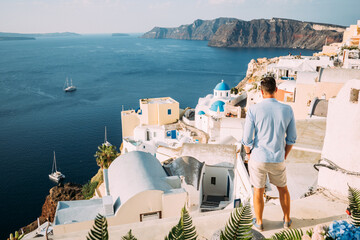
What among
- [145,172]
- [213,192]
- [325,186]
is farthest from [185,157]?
[325,186]

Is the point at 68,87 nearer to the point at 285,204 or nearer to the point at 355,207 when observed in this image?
the point at 285,204

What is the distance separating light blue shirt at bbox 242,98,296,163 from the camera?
4617 mm

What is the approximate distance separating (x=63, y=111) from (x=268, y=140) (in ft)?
210

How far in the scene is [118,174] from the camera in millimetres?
15453

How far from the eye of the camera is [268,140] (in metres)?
4.66

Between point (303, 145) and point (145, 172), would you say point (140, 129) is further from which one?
point (303, 145)

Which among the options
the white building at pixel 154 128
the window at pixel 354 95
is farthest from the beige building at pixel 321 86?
the white building at pixel 154 128

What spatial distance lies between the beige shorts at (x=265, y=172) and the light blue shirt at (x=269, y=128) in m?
0.09

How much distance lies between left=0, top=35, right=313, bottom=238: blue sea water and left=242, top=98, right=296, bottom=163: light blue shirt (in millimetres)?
32658

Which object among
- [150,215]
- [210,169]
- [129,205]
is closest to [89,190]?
[210,169]

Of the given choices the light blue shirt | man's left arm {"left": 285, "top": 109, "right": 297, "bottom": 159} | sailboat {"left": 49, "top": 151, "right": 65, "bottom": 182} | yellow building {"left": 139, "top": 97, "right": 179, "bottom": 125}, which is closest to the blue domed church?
yellow building {"left": 139, "top": 97, "right": 179, "bottom": 125}

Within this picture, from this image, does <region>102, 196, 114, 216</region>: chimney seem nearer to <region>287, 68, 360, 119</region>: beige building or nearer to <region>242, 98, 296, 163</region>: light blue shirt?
<region>242, 98, 296, 163</region>: light blue shirt

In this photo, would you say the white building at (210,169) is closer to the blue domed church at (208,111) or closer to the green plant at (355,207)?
the blue domed church at (208,111)

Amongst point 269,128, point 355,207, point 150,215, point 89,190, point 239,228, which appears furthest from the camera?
point 89,190
